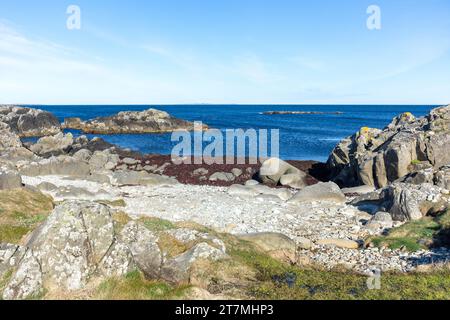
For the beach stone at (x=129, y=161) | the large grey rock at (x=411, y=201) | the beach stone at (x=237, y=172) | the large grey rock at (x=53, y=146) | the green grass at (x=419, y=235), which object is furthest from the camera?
the large grey rock at (x=53, y=146)

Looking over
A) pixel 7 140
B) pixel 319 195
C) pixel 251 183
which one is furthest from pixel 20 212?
pixel 7 140

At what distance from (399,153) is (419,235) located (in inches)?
649

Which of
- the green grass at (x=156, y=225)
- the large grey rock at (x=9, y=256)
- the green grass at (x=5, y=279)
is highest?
the large grey rock at (x=9, y=256)

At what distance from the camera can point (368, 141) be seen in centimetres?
4134

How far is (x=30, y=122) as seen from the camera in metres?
93.9

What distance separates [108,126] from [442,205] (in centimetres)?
9125

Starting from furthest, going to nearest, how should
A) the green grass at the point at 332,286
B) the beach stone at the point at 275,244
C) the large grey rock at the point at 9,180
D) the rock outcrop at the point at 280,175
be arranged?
1. the rock outcrop at the point at 280,175
2. the large grey rock at the point at 9,180
3. the beach stone at the point at 275,244
4. the green grass at the point at 332,286

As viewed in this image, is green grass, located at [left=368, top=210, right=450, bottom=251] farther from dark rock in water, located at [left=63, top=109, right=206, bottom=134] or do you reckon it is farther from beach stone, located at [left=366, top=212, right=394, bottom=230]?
dark rock in water, located at [left=63, top=109, right=206, bottom=134]

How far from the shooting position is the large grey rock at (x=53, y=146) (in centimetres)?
5658

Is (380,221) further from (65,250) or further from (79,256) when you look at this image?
(65,250)

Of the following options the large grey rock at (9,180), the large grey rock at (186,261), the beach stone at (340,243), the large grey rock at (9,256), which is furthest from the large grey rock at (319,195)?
the large grey rock at (9,256)

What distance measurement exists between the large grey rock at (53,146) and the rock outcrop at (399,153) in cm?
3767

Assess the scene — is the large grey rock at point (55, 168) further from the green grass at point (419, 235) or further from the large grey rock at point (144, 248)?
the green grass at point (419, 235)
